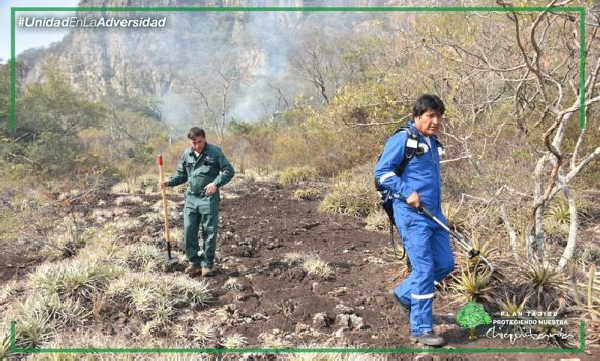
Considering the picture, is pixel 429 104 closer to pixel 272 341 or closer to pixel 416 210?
pixel 416 210

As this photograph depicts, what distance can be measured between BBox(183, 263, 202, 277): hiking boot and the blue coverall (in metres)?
2.66

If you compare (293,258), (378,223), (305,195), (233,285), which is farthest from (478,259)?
(305,195)

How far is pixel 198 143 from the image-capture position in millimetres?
4629

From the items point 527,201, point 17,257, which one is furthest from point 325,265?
point 17,257

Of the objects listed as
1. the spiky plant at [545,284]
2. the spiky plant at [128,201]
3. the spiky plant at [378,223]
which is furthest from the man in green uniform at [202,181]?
the spiky plant at [128,201]

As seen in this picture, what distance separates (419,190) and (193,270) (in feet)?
9.62

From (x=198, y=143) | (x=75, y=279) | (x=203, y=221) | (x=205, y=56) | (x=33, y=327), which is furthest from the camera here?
(x=205, y=56)

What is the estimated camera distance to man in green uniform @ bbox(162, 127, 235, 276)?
4629 mm

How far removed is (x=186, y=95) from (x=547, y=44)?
1784 inches

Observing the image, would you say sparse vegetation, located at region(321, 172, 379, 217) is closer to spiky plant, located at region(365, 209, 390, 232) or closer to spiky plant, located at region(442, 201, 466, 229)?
spiky plant, located at region(365, 209, 390, 232)

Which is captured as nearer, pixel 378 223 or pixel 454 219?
pixel 454 219

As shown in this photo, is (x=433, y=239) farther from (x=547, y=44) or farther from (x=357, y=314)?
(x=547, y=44)

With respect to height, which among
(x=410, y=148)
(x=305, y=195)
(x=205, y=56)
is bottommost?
(x=305, y=195)

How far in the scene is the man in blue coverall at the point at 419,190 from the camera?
317 cm
